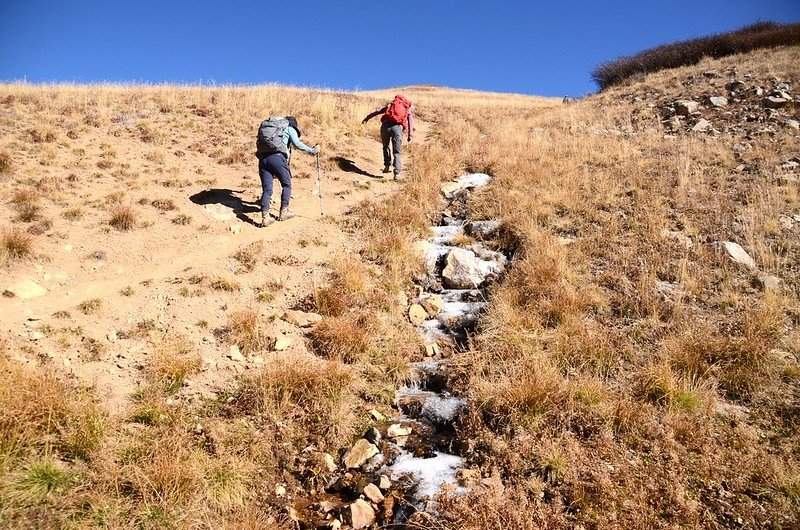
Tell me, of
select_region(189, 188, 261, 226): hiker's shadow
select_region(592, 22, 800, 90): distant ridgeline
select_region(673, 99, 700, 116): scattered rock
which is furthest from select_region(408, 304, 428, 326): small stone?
select_region(592, 22, 800, 90): distant ridgeline

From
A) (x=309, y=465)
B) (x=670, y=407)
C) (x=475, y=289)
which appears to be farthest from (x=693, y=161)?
(x=309, y=465)

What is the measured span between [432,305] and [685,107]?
15056mm

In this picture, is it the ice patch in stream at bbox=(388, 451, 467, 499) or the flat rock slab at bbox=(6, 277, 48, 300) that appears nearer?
the ice patch in stream at bbox=(388, 451, 467, 499)

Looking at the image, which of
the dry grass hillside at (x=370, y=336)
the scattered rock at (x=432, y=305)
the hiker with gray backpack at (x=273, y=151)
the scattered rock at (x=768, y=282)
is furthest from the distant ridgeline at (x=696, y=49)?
the scattered rock at (x=432, y=305)

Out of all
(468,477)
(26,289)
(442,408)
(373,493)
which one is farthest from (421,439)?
(26,289)

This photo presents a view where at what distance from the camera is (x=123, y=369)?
5559mm

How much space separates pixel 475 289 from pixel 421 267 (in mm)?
1121

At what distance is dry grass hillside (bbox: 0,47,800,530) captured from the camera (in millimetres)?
4012

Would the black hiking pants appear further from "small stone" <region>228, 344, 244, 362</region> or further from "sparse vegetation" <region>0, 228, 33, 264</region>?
"sparse vegetation" <region>0, 228, 33, 264</region>

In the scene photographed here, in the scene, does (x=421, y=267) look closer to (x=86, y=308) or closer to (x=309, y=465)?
(x=309, y=465)

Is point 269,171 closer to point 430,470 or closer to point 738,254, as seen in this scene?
point 430,470

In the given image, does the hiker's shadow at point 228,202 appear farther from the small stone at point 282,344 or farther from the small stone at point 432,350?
the small stone at point 432,350

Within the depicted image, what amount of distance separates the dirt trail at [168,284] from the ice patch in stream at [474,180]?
2.73 meters

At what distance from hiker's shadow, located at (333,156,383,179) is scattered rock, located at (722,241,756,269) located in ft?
28.5
